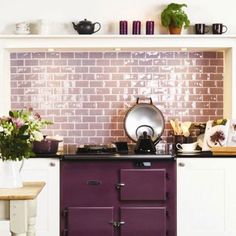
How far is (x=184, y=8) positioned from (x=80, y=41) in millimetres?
1093

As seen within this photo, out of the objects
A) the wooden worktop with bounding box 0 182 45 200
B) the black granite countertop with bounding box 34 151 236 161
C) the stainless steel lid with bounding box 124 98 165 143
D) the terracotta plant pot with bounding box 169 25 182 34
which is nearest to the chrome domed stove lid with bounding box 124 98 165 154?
the stainless steel lid with bounding box 124 98 165 143

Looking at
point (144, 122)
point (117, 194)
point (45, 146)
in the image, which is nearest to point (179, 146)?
point (144, 122)

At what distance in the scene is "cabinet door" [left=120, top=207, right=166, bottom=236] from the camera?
18.8 ft

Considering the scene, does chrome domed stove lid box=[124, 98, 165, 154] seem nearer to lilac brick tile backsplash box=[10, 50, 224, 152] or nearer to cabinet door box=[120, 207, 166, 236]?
lilac brick tile backsplash box=[10, 50, 224, 152]

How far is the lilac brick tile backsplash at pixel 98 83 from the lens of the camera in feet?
21.3

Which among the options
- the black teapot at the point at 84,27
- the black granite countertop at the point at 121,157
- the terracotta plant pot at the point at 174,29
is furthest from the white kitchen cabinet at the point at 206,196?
the black teapot at the point at 84,27

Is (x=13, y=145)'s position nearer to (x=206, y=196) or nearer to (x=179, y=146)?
(x=206, y=196)

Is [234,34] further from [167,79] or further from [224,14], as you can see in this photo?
[167,79]

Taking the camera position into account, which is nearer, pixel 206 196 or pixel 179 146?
pixel 206 196

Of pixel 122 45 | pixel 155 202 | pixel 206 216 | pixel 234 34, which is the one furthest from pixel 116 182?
pixel 234 34

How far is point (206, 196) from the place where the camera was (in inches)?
230

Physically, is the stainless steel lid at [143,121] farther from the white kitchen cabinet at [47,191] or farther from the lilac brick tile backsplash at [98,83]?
the white kitchen cabinet at [47,191]

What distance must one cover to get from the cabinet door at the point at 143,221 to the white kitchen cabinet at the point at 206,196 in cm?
19

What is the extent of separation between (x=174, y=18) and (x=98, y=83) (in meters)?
1.06
